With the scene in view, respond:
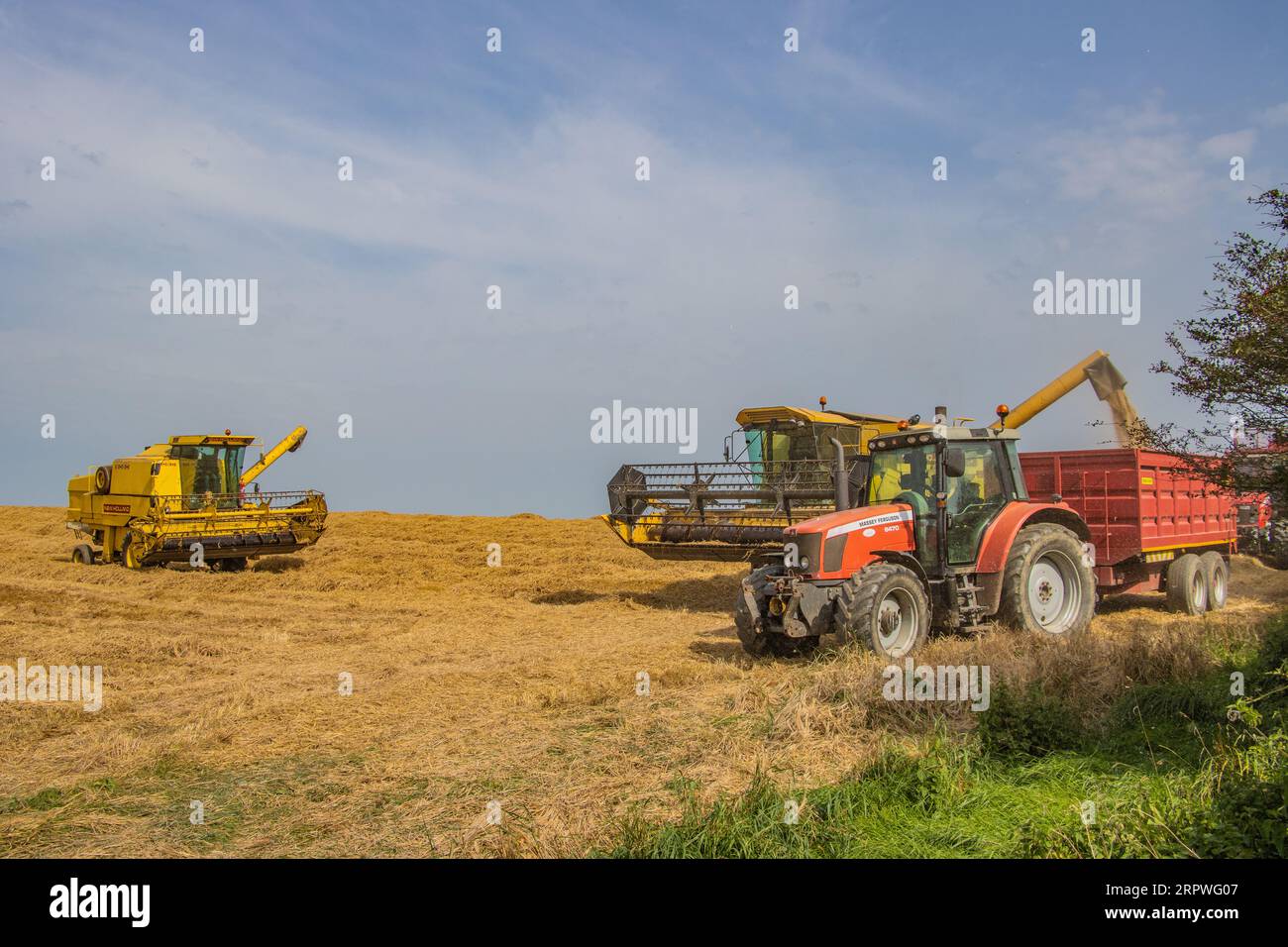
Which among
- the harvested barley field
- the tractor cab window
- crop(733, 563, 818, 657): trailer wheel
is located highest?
the tractor cab window

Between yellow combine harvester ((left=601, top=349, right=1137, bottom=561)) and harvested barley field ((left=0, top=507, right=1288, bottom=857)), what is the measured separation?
44.8 inches

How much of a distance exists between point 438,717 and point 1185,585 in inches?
369

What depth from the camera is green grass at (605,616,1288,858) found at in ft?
14.4

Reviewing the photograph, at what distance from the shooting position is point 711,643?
36.3 ft

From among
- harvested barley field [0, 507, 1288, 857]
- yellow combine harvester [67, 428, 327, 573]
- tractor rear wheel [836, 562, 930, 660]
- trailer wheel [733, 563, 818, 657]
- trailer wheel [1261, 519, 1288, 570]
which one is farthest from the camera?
yellow combine harvester [67, 428, 327, 573]

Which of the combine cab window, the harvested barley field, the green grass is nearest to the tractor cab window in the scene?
the harvested barley field

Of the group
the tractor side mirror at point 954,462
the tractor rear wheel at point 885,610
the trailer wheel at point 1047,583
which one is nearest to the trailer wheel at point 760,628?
the tractor rear wheel at point 885,610

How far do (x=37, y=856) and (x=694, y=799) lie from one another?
3411 mm

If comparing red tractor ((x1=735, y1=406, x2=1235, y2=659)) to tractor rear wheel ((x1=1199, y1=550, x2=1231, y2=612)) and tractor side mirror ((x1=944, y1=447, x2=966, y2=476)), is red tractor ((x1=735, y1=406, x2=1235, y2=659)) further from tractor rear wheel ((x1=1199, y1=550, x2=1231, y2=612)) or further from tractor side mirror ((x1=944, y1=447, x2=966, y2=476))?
tractor rear wheel ((x1=1199, y1=550, x2=1231, y2=612))

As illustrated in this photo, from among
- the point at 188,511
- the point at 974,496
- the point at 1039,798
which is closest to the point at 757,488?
the point at 974,496

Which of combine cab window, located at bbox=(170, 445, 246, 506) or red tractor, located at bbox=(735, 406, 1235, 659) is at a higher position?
combine cab window, located at bbox=(170, 445, 246, 506)

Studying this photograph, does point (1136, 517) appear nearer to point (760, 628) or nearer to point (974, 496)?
point (974, 496)
